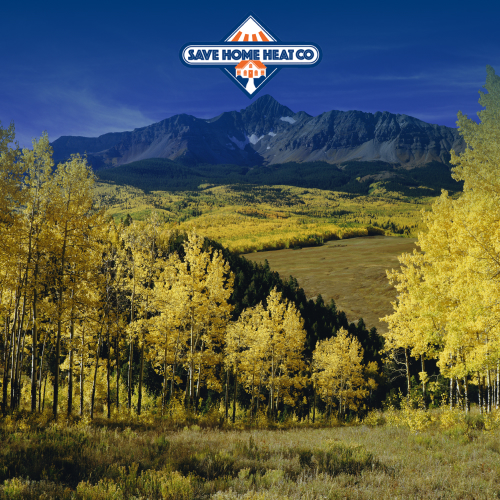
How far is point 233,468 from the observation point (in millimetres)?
8469

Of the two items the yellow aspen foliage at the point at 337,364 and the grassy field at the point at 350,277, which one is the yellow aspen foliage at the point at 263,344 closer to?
the yellow aspen foliage at the point at 337,364

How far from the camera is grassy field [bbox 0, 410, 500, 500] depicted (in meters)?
6.63

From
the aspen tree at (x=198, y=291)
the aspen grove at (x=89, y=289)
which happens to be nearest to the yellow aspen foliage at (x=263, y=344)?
the aspen grove at (x=89, y=289)

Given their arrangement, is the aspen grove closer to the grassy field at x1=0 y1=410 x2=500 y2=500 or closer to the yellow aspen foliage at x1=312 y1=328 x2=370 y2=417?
the grassy field at x1=0 y1=410 x2=500 y2=500

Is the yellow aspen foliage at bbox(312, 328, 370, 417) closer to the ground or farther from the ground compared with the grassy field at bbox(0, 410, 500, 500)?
closer to the ground

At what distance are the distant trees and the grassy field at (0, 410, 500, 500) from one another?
4996mm

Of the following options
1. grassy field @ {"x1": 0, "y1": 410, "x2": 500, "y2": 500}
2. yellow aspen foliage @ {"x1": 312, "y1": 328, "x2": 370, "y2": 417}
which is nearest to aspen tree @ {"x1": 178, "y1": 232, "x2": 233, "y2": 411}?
grassy field @ {"x1": 0, "y1": 410, "x2": 500, "y2": 500}

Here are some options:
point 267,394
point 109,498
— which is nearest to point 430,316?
point 109,498

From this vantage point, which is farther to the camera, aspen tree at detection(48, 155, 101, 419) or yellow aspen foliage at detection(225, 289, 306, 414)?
yellow aspen foliage at detection(225, 289, 306, 414)

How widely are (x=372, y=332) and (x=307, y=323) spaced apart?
15.0m

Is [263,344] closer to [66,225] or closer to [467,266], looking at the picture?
[66,225]

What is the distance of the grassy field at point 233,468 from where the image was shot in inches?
261

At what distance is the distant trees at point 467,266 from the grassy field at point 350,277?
2272 inches

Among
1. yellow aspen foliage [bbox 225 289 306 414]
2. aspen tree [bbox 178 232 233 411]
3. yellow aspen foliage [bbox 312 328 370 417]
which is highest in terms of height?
aspen tree [bbox 178 232 233 411]
